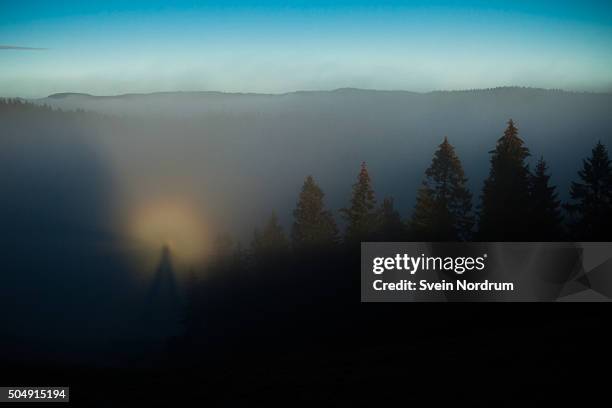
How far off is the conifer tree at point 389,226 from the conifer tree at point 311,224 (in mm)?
3700

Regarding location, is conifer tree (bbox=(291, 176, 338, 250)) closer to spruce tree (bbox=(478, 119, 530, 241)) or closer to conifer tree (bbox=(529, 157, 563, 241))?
spruce tree (bbox=(478, 119, 530, 241))

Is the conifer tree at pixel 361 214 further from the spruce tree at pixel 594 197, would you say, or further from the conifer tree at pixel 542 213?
the spruce tree at pixel 594 197

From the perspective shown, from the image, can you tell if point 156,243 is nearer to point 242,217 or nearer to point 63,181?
point 242,217

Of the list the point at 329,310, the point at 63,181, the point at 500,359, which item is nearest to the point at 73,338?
the point at 329,310

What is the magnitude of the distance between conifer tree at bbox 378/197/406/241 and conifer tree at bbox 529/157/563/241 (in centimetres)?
792

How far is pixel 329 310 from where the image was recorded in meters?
33.6

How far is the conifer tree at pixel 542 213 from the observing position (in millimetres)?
33406

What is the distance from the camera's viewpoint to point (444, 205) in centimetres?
3556

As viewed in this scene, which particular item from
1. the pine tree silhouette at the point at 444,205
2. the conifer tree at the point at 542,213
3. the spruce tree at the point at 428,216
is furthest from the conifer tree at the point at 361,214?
the conifer tree at the point at 542,213

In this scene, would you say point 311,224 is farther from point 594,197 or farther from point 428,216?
point 594,197

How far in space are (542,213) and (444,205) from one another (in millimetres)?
5725

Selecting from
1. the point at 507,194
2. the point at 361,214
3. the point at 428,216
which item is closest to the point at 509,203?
the point at 507,194

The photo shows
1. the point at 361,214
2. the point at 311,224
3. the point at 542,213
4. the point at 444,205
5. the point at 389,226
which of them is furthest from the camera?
the point at 311,224

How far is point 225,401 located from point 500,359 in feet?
26.5
